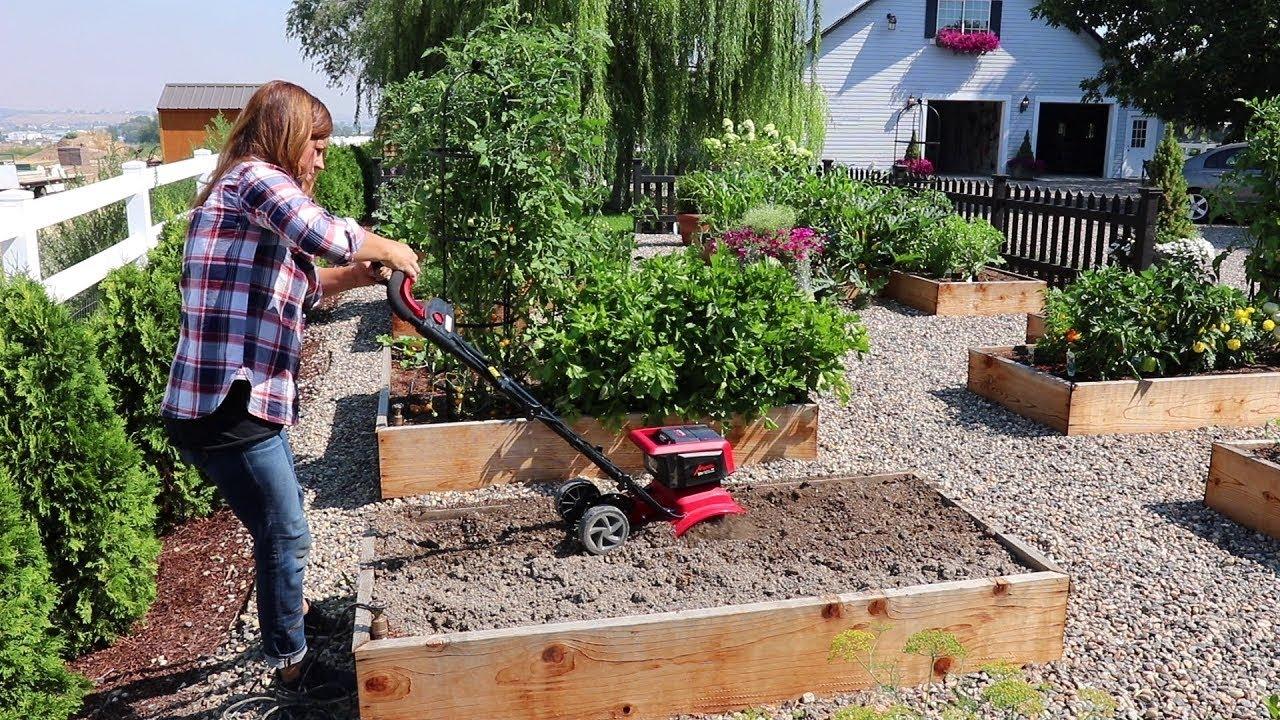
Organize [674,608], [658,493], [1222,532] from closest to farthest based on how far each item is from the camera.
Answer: [674,608] → [658,493] → [1222,532]

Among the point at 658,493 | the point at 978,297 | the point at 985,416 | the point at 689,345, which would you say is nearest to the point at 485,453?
the point at 689,345

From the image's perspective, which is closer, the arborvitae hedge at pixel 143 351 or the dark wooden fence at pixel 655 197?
the arborvitae hedge at pixel 143 351

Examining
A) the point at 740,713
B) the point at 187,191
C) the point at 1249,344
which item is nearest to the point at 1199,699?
the point at 740,713

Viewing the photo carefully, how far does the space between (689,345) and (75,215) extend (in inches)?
132

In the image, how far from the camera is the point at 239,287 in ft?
8.86

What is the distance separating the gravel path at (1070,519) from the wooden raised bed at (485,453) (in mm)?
108

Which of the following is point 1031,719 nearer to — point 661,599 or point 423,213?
point 661,599

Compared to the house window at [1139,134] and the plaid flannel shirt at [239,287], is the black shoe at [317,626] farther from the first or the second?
the house window at [1139,134]

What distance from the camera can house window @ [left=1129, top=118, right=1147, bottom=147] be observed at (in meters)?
33.3

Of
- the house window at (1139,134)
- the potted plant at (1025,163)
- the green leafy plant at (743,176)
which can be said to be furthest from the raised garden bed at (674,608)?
the house window at (1139,134)

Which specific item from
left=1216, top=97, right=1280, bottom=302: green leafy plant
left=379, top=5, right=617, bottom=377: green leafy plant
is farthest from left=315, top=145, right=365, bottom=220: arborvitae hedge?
left=1216, top=97, right=1280, bottom=302: green leafy plant

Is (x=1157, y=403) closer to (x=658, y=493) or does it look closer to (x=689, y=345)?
(x=689, y=345)

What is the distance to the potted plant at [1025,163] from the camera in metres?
32.3

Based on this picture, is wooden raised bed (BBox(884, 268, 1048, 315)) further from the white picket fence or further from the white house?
the white house
